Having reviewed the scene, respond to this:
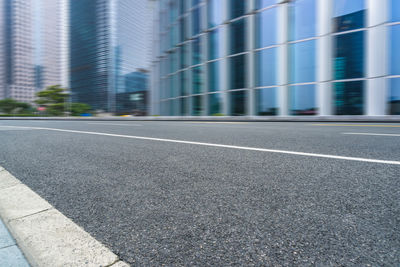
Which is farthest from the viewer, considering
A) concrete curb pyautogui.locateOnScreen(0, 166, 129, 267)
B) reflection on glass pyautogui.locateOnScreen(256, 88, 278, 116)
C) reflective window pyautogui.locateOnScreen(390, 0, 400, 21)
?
reflection on glass pyautogui.locateOnScreen(256, 88, 278, 116)

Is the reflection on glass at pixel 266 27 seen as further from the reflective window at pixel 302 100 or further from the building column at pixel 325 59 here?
the reflective window at pixel 302 100

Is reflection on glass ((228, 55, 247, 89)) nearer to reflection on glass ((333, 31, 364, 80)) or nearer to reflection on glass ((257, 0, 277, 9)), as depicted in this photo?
reflection on glass ((257, 0, 277, 9))

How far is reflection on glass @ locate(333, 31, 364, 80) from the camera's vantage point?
14.5 m

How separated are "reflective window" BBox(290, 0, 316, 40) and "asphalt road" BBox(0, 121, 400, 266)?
53.4ft

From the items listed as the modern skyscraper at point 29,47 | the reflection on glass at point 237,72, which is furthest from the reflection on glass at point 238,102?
the modern skyscraper at point 29,47

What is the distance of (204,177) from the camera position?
254cm

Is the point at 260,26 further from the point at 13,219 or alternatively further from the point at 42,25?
the point at 42,25

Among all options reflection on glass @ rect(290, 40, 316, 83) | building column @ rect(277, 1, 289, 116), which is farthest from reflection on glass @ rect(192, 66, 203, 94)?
reflection on glass @ rect(290, 40, 316, 83)

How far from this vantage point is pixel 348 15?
1496cm

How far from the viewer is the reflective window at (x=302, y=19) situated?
1644cm

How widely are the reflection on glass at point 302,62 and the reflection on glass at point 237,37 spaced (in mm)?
4553

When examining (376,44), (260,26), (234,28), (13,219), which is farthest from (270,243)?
(234,28)

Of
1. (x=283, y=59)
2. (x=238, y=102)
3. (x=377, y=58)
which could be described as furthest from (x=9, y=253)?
(x=238, y=102)

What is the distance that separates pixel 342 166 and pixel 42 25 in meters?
158
